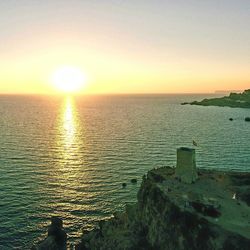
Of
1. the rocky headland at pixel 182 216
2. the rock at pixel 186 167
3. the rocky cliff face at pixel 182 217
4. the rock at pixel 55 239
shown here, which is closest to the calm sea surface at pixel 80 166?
the rock at pixel 55 239

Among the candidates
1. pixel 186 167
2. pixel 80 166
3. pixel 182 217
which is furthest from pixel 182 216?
pixel 80 166

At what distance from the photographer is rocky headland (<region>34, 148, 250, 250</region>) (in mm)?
Result: 39231

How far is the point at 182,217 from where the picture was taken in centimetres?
4194

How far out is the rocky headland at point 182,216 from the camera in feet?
129

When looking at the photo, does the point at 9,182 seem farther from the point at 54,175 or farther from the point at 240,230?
the point at 240,230

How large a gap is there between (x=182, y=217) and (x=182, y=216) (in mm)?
119

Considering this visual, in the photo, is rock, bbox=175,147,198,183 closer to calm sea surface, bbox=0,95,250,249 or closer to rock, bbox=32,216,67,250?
calm sea surface, bbox=0,95,250,249

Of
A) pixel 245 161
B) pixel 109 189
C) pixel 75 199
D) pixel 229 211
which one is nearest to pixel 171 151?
pixel 245 161

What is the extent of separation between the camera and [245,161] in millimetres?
90875

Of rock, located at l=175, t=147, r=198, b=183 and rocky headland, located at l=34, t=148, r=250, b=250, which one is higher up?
rock, located at l=175, t=147, r=198, b=183

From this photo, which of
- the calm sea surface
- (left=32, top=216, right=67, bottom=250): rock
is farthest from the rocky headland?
the calm sea surface

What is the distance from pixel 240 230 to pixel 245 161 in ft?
185

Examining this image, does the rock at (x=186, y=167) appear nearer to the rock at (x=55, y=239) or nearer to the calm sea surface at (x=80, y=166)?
the calm sea surface at (x=80, y=166)

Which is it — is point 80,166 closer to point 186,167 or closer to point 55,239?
point 55,239
